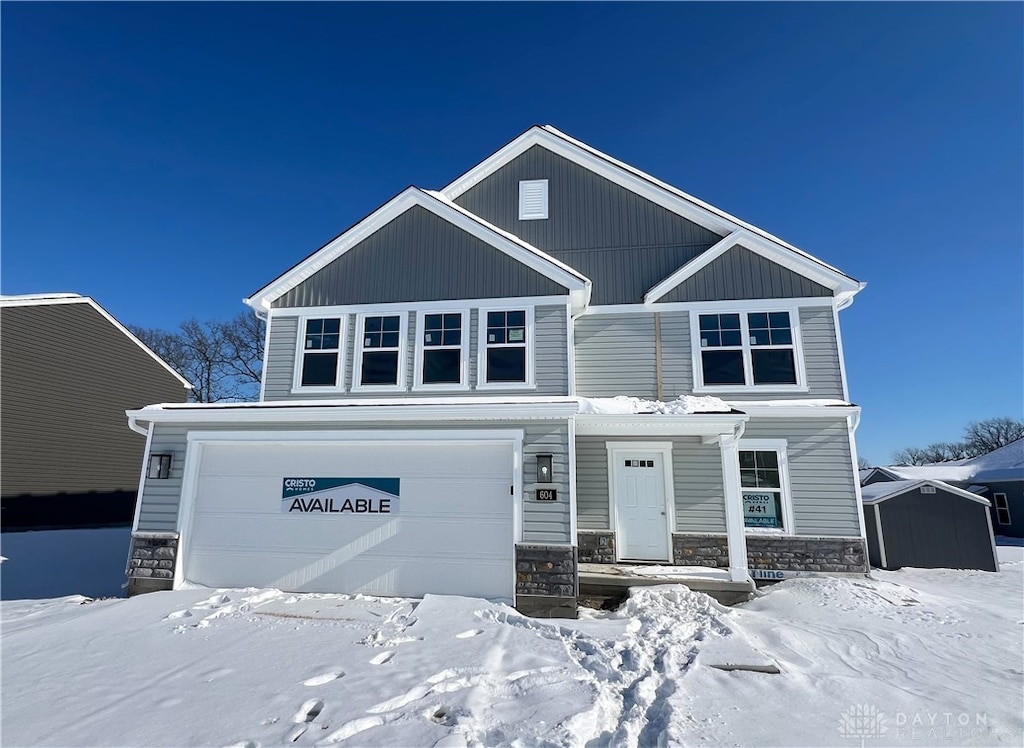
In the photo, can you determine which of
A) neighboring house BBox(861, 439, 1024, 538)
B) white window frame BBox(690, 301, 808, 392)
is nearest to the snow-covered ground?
white window frame BBox(690, 301, 808, 392)

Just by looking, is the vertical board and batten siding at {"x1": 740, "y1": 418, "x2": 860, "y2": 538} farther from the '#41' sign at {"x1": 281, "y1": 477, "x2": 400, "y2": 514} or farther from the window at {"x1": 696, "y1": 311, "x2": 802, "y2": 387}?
the '#41' sign at {"x1": 281, "y1": 477, "x2": 400, "y2": 514}

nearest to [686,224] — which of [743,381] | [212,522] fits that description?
[743,381]

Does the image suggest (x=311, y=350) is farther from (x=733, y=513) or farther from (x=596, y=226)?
(x=733, y=513)

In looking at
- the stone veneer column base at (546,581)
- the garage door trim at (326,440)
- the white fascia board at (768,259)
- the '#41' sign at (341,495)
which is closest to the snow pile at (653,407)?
the garage door trim at (326,440)

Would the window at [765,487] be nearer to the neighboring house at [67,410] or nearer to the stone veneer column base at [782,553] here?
the stone veneer column base at [782,553]

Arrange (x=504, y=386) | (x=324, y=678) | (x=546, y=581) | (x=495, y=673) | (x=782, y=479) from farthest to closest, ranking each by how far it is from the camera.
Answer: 1. (x=782, y=479)
2. (x=504, y=386)
3. (x=546, y=581)
4. (x=495, y=673)
5. (x=324, y=678)

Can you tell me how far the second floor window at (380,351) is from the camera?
9.55 meters

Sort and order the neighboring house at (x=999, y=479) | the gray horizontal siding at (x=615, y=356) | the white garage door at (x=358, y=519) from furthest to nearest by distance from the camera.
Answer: the neighboring house at (x=999, y=479)
the gray horizontal siding at (x=615, y=356)
the white garage door at (x=358, y=519)

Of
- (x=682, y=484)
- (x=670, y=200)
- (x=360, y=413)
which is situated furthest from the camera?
(x=670, y=200)

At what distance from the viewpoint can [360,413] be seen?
769 centimetres

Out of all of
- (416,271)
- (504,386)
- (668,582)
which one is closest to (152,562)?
(504,386)

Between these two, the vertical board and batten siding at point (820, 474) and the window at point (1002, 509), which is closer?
the vertical board and batten siding at point (820, 474)

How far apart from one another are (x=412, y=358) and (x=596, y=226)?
503 cm

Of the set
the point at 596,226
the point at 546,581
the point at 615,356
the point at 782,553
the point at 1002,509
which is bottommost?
the point at 546,581
